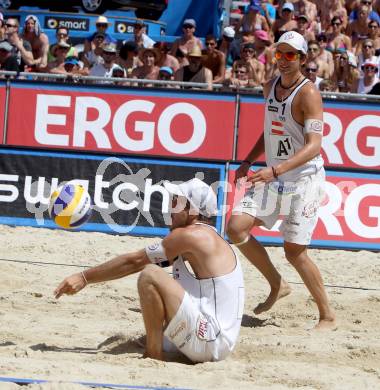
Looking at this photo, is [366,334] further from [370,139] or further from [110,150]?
[110,150]

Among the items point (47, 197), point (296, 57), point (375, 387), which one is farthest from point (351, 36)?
point (375, 387)

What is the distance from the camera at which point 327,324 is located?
22.5 feet

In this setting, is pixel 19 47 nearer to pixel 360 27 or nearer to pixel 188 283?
pixel 360 27

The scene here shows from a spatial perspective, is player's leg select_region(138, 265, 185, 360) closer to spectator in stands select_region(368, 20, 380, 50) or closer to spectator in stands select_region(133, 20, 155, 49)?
spectator in stands select_region(133, 20, 155, 49)

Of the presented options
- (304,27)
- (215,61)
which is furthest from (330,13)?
(215,61)

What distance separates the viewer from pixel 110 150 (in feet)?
36.5

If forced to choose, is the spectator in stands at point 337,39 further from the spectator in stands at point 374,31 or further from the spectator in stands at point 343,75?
the spectator in stands at point 343,75

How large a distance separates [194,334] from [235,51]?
30.2 ft

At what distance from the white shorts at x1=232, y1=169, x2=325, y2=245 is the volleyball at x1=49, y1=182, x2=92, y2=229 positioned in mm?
1184

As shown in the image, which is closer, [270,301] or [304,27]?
[270,301]

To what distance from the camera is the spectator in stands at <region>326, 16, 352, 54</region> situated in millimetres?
13812

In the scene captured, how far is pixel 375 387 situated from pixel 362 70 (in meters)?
8.06

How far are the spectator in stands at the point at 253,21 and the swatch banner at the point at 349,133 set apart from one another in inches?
136

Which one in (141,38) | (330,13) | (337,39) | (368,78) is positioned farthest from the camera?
(330,13)
